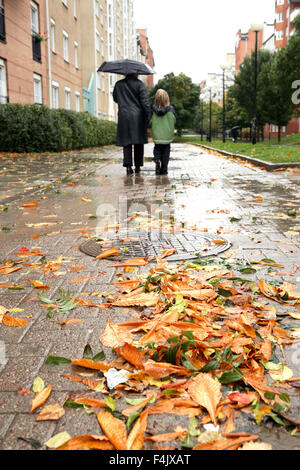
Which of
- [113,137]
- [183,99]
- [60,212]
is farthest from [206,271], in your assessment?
[183,99]

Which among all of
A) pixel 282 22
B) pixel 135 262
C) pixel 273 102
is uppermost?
pixel 282 22

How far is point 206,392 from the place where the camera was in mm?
2041

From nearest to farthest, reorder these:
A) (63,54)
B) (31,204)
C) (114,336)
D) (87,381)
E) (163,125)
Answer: (87,381) < (114,336) < (31,204) < (163,125) < (63,54)

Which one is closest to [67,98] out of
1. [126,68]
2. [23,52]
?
[23,52]

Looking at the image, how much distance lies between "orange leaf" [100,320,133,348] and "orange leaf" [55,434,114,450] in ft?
2.51

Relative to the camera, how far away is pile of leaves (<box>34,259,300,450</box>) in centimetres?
181

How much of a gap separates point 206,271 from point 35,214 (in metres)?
3.57

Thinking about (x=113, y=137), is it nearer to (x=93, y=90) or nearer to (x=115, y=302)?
(x=93, y=90)

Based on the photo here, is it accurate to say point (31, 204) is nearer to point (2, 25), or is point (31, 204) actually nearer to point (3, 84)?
point (3, 84)

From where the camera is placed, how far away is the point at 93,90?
133 ft

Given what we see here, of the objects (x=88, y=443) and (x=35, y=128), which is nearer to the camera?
(x=88, y=443)

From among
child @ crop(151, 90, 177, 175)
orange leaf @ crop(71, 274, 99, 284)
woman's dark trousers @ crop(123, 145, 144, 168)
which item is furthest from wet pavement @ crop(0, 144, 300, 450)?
child @ crop(151, 90, 177, 175)

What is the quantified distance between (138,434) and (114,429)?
0.09 m

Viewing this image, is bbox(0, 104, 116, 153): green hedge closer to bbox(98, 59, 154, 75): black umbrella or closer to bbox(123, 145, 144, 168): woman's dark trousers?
bbox(98, 59, 154, 75): black umbrella
